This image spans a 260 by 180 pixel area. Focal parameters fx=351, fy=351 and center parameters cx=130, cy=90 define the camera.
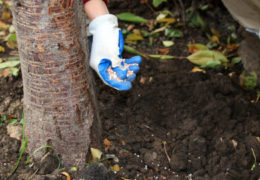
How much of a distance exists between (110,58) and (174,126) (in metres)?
0.53

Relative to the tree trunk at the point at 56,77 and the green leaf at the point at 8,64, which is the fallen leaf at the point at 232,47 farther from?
the green leaf at the point at 8,64

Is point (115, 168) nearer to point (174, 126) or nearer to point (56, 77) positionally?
point (174, 126)

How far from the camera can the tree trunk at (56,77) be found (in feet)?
4.58

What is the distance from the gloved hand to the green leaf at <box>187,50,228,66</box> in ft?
2.55

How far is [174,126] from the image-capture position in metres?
1.98

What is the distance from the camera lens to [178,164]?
69.0 inches

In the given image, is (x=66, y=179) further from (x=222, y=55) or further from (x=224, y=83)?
(x=222, y=55)

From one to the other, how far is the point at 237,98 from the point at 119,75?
804 millimetres

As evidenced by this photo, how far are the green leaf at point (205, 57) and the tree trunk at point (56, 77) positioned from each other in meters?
1.05

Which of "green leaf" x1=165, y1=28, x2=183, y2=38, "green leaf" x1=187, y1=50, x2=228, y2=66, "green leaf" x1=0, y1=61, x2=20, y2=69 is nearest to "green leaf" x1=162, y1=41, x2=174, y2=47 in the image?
"green leaf" x1=165, y1=28, x2=183, y2=38

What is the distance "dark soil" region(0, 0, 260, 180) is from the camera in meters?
1.76

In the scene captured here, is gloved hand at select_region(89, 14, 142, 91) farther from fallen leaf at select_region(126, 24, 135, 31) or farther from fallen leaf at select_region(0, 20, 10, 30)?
fallen leaf at select_region(0, 20, 10, 30)

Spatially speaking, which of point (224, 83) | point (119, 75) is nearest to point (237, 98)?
point (224, 83)

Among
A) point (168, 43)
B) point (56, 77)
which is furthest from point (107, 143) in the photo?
point (168, 43)
